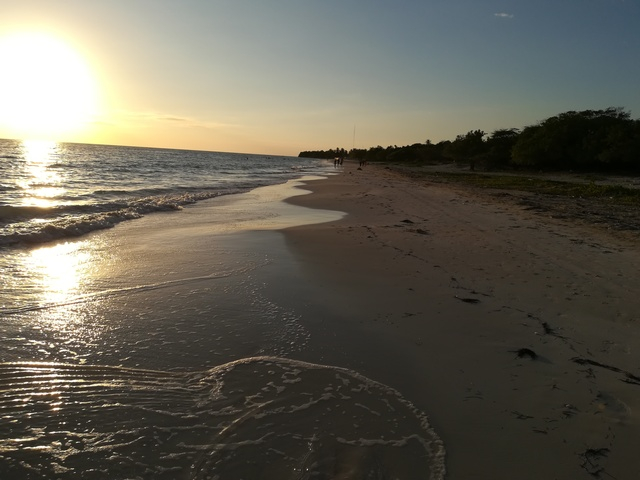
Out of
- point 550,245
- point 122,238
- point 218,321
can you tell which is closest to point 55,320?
point 218,321

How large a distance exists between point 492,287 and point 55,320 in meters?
6.22

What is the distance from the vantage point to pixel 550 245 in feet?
30.8

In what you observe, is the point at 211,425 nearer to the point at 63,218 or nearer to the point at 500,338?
the point at 500,338

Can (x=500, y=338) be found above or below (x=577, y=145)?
below

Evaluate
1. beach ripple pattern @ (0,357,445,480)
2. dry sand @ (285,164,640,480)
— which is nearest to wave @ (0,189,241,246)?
dry sand @ (285,164,640,480)

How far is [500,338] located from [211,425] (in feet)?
11.1

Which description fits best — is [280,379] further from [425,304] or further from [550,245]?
[550,245]

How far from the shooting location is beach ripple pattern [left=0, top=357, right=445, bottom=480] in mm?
2748

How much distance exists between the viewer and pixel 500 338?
4.83 meters

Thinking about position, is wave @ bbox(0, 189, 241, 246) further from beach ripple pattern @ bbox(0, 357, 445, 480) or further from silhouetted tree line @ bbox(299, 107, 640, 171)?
silhouetted tree line @ bbox(299, 107, 640, 171)

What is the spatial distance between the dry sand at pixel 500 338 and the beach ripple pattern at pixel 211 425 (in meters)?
0.36

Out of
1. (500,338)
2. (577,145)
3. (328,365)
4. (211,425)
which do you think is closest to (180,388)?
(211,425)

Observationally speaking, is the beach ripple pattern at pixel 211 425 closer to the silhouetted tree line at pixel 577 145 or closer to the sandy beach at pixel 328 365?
the sandy beach at pixel 328 365

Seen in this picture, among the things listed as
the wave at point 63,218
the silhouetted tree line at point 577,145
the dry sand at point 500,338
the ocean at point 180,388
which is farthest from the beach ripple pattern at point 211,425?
the silhouetted tree line at point 577,145
